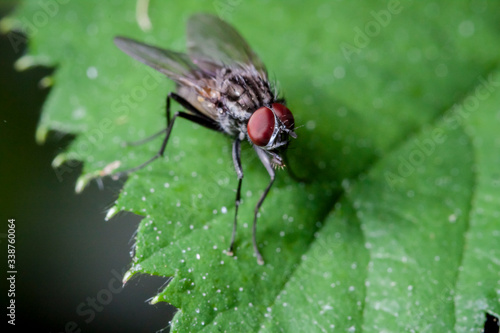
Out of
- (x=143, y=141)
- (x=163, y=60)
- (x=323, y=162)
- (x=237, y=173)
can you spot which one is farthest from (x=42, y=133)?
(x=323, y=162)

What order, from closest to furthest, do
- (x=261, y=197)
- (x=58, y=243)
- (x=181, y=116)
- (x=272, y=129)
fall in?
(x=272, y=129)
(x=261, y=197)
(x=181, y=116)
(x=58, y=243)

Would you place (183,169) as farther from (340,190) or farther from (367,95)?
(367,95)

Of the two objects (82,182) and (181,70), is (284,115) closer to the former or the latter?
(181,70)

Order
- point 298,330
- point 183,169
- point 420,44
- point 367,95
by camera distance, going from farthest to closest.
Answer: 1. point 420,44
2. point 367,95
3. point 183,169
4. point 298,330

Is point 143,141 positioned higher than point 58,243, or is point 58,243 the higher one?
point 143,141

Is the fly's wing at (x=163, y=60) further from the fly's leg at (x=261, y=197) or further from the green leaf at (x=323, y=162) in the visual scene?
the fly's leg at (x=261, y=197)

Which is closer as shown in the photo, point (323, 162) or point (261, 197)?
point (261, 197)

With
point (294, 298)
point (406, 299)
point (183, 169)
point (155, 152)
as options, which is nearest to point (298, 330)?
point (294, 298)

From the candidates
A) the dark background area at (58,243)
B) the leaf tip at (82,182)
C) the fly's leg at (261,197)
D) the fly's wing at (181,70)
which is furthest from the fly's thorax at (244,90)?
the leaf tip at (82,182)
